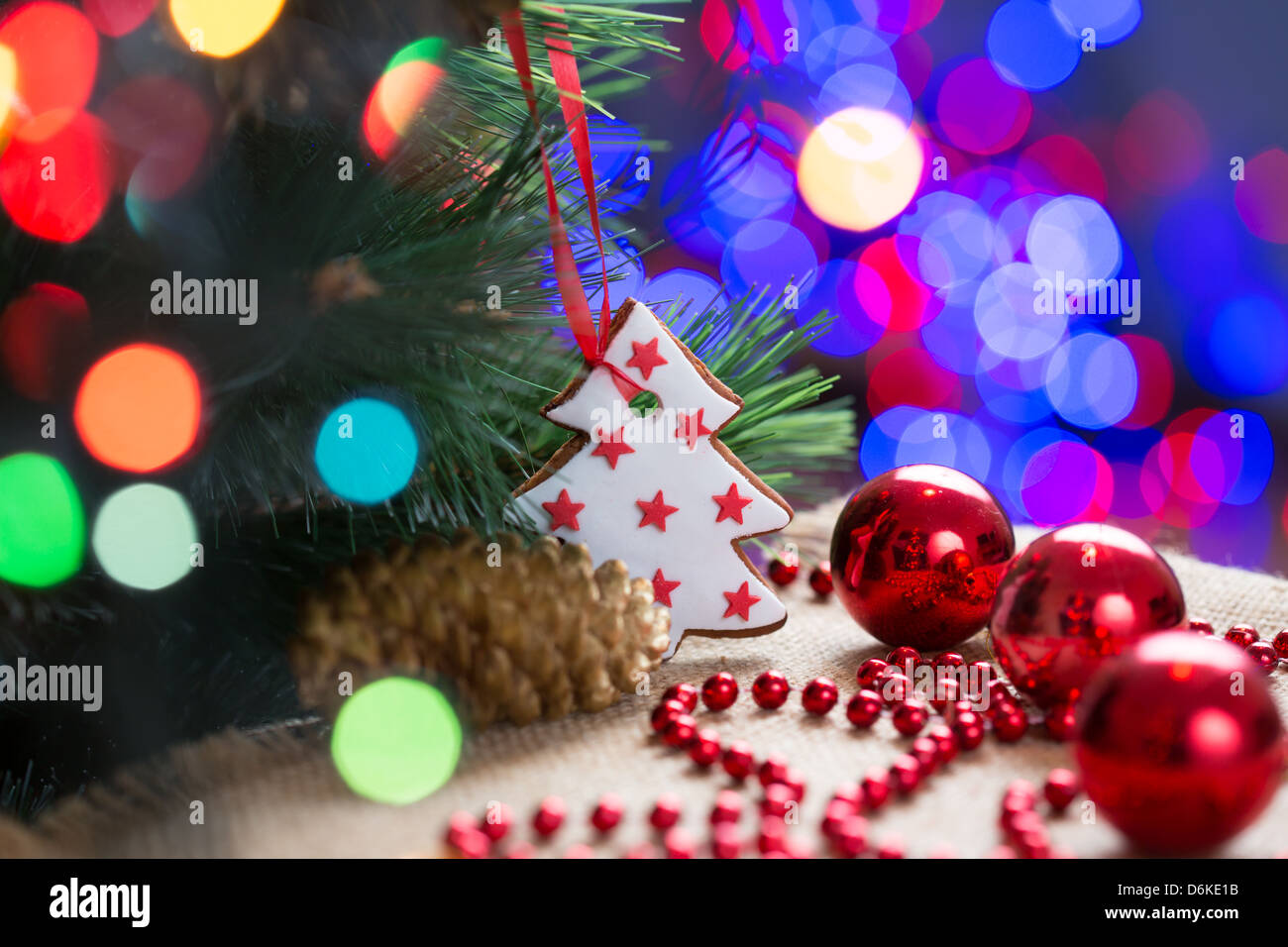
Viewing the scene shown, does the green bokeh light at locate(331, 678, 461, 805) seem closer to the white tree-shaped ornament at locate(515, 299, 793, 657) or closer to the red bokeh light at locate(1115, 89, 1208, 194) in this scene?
the white tree-shaped ornament at locate(515, 299, 793, 657)

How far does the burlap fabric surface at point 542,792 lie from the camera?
0.51m

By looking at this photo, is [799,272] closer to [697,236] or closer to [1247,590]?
[697,236]

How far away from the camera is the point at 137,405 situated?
53 centimetres

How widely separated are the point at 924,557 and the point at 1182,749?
31cm

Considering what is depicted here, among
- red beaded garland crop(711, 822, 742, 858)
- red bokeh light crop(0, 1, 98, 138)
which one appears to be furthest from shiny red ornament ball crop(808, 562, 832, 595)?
red bokeh light crop(0, 1, 98, 138)

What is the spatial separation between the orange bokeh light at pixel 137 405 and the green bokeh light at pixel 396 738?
0.62 feet

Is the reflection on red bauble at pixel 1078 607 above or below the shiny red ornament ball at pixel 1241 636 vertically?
above

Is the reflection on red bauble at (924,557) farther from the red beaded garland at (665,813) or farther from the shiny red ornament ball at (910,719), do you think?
Result: the red beaded garland at (665,813)

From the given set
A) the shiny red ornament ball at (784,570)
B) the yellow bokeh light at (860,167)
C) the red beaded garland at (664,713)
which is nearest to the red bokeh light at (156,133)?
the red beaded garland at (664,713)

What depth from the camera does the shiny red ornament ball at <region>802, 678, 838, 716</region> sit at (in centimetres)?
68

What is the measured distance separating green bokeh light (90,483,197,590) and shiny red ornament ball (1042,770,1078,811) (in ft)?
1.68
